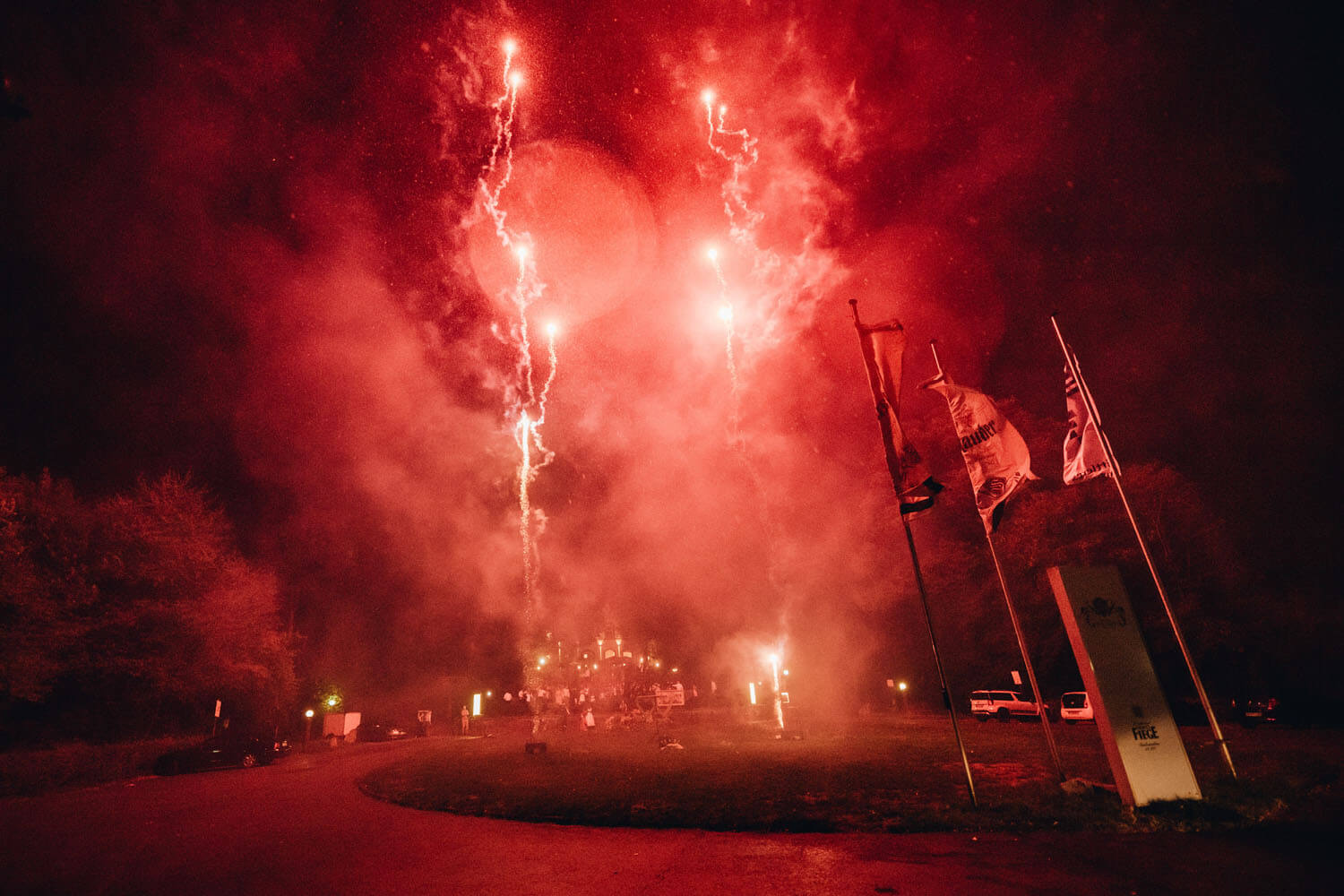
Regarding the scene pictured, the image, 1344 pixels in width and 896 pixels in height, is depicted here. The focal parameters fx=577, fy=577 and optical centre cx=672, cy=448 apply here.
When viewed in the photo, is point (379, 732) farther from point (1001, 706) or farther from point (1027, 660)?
point (1027, 660)

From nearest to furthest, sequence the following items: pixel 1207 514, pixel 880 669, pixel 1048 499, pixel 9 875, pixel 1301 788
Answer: pixel 9 875, pixel 1301 788, pixel 1207 514, pixel 1048 499, pixel 880 669

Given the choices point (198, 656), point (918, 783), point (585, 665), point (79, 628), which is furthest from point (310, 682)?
point (918, 783)

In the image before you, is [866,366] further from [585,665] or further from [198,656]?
[585,665]

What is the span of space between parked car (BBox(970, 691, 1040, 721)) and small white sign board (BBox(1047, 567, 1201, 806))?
1981 centimetres

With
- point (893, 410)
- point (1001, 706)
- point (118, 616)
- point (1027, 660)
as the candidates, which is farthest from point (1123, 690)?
point (118, 616)

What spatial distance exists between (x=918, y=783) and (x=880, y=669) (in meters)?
29.1

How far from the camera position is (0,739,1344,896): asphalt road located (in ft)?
19.8

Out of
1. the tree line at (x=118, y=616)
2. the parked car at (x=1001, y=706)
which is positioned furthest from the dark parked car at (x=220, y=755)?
the parked car at (x=1001, y=706)

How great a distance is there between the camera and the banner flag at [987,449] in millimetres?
10875

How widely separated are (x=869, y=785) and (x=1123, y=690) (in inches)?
188

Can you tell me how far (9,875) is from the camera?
7.96m

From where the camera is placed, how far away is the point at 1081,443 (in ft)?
38.1

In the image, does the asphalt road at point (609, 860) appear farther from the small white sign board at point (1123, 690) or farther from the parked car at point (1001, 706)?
the parked car at point (1001, 706)

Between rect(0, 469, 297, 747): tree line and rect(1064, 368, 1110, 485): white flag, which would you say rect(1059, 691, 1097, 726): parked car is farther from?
→ rect(0, 469, 297, 747): tree line
